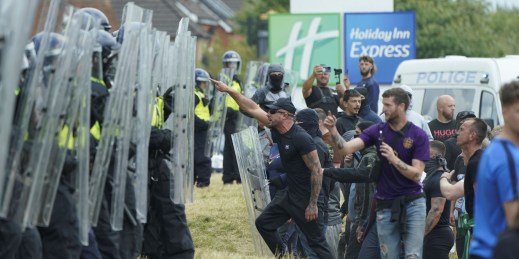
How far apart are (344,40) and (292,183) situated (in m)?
16.4

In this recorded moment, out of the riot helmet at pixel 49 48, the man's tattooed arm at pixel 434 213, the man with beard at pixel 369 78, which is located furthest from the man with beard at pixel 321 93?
the riot helmet at pixel 49 48

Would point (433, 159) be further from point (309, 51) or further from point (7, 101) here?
point (309, 51)

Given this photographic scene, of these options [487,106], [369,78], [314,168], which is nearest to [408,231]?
[314,168]

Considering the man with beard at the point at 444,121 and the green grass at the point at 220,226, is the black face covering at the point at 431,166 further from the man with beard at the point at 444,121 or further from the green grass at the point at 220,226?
the man with beard at the point at 444,121

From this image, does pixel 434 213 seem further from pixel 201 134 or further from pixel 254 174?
pixel 201 134

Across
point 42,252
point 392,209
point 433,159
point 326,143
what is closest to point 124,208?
point 42,252

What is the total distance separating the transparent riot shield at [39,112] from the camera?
30.8ft

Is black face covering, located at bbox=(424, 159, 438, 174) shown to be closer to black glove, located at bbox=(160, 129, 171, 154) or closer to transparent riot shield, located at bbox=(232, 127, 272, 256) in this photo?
transparent riot shield, located at bbox=(232, 127, 272, 256)

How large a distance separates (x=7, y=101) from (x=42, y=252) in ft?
8.32

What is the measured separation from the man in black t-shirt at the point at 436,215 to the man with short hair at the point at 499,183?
4.71 metres

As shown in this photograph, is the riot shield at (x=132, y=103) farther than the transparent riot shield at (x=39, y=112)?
Yes

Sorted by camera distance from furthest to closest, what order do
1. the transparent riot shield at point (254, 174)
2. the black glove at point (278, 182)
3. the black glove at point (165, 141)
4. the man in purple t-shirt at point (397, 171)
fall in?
the transparent riot shield at point (254, 174) → the black glove at point (278, 182) → the black glove at point (165, 141) → the man in purple t-shirt at point (397, 171)

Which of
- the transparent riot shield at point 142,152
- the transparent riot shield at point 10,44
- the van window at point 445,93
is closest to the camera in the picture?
the transparent riot shield at point 10,44

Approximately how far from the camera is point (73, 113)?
9781 mm
